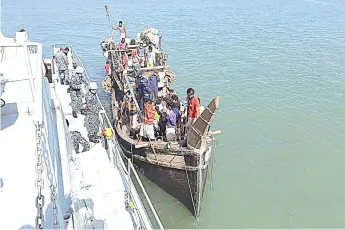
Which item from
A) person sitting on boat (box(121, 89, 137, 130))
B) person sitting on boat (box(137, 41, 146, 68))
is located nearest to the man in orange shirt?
person sitting on boat (box(121, 89, 137, 130))

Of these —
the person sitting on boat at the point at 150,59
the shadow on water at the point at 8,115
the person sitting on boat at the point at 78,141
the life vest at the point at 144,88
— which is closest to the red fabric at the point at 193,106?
the life vest at the point at 144,88

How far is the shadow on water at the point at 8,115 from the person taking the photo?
582cm

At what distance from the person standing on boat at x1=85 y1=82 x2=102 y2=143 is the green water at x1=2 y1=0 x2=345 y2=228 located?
8.15ft

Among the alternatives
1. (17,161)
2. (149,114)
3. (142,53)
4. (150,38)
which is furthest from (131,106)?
(17,161)

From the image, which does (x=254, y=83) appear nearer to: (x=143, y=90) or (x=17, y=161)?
(x=143, y=90)

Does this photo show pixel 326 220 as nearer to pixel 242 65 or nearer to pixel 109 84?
pixel 109 84

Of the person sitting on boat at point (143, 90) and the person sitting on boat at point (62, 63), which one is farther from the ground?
the person sitting on boat at point (62, 63)

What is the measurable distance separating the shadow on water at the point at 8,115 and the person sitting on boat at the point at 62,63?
7.39 m

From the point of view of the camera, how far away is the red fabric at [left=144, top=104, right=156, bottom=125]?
1055 cm

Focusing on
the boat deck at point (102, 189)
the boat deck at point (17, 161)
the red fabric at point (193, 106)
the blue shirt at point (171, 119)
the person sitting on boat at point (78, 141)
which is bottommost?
the boat deck at point (102, 189)

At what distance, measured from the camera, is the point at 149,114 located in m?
10.6

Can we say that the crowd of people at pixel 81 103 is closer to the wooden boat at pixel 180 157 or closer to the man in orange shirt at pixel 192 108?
the wooden boat at pixel 180 157

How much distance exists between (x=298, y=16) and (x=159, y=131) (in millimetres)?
27883

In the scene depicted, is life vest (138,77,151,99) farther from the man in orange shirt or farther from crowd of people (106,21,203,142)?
the man in orange shirt
